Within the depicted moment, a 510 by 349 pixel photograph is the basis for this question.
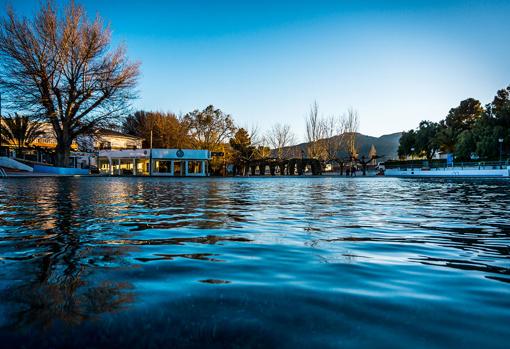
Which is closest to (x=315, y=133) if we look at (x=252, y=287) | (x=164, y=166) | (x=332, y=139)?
(x=332, y=139)

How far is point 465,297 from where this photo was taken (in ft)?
7.62

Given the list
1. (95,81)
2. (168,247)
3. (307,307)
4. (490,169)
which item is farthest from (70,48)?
(490,169)

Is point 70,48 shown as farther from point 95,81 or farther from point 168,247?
point 168,247

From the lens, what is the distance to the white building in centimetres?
4806

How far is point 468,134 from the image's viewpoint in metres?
55.3

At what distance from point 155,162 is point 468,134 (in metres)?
44.0

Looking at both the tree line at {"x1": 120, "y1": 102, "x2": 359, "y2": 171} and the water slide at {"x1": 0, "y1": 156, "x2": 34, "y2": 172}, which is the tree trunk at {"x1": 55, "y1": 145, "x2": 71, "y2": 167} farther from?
the tree line at {"x1": 120, "y1": 102, "x2": 359, "y2": 171}

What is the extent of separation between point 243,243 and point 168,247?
31.1 inches

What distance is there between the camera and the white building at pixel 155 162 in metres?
48.1

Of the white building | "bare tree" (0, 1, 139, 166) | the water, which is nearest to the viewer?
the water

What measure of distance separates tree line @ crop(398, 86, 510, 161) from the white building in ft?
114

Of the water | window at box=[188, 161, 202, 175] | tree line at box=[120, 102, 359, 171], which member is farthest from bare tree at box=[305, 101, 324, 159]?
the water

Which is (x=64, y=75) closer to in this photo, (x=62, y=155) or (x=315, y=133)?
(x=62, y=155)

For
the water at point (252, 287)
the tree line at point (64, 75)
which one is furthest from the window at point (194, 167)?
the water at point (252, 287)
